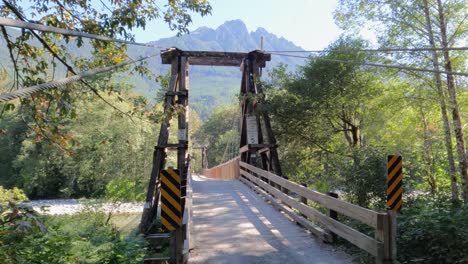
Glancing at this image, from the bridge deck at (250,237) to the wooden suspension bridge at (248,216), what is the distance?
1 cm

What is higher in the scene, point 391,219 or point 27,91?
point 27,91

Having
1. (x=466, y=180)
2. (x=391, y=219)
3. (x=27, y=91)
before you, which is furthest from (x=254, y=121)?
(x=27, y=91)

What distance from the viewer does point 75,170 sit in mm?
23172

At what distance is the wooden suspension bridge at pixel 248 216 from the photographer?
4215mm

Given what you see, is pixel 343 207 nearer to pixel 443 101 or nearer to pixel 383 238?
pixel 383 238

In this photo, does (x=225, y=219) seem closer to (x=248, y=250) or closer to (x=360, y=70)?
(x=248, y=250)

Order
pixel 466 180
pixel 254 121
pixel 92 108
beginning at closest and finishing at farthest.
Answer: pixel 466 180
pixel 254 121
pixel 92 108

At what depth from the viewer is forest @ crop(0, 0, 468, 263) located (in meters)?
3.88

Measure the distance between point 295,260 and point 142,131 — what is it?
64.4 ft

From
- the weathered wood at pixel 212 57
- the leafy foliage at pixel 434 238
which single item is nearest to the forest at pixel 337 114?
the leafy foliage at pixel 434 238

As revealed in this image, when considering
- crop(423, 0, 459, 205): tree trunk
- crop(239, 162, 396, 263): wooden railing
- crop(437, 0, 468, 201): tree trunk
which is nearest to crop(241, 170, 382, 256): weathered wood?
crop(239, 162, 396, 263): wooden railing

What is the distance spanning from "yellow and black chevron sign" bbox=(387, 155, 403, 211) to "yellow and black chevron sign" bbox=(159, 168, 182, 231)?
2.68 m

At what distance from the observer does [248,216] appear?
7129mm

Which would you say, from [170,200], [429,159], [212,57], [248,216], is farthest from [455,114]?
[170,200]
